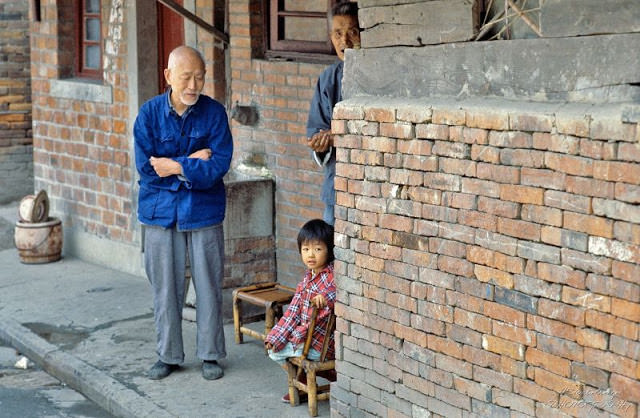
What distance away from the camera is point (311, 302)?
625 centimetres

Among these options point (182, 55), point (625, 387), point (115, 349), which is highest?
point (182, 55)

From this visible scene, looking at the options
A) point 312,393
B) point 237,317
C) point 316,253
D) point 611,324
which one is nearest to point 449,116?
point 611,324

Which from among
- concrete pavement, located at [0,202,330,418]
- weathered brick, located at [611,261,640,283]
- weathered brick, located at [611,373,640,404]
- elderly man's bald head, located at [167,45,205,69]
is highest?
elderly man's bald head, located at [167,45,205,69]

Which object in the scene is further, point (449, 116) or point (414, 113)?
point (414, 113)

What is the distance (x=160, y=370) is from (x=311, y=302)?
1.33m

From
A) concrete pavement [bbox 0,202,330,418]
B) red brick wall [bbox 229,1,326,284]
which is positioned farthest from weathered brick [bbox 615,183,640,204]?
red brick wall [bbox 229,1,326,284]

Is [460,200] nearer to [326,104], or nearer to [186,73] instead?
[326,104]

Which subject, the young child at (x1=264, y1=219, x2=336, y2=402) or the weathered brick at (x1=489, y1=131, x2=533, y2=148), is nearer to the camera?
the weathered brick at (x1=489, y1=131, x2=533, y2=148)

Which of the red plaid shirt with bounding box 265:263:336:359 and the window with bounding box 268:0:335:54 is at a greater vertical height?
the window with bounding box 268:0:335:54

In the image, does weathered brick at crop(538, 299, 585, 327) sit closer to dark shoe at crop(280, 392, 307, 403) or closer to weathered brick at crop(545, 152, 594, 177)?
weathered brick at crop(545, 152, 594, 177)

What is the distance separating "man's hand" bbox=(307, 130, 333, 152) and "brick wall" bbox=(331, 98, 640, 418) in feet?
2.87

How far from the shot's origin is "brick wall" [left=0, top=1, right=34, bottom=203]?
45.2 ft

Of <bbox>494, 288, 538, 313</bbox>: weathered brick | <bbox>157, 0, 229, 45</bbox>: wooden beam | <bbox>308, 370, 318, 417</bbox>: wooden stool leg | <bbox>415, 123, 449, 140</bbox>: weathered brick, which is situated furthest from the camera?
<bbox>157, 0, 229, 45</bbox>: wooden beam

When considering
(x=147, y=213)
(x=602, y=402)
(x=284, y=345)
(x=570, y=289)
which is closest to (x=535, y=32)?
(x=570, y=289)
